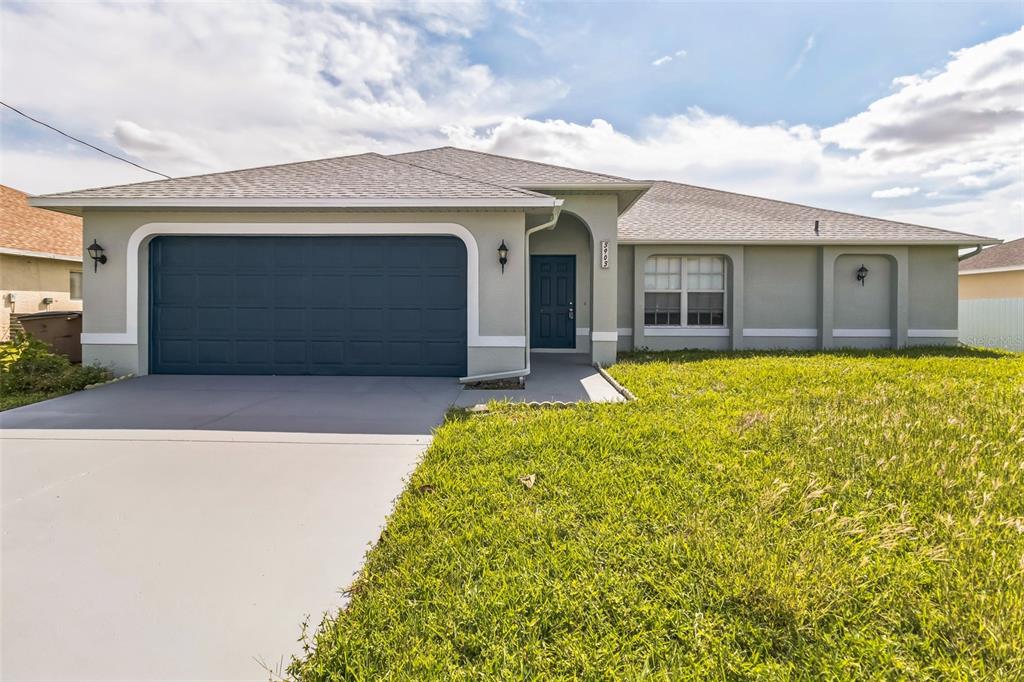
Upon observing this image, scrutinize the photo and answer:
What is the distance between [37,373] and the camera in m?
7.31

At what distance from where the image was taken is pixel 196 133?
597 inches

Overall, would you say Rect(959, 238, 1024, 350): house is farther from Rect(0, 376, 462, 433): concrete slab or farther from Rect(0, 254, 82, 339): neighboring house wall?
Rect(0, 254, 82, 339): neighboring house wall

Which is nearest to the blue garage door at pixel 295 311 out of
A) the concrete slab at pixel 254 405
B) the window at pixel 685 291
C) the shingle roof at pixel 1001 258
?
the concrete slab at pixel 254 405

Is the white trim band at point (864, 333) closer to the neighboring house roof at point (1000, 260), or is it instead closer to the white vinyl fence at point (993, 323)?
the white vinyl fence at point (993, 323)

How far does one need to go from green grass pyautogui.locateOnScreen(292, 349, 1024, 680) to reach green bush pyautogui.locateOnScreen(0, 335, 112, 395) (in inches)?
268

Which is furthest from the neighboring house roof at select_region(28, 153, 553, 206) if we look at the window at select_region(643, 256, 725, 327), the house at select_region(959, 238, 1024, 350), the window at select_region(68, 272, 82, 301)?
the house at select_region(959, 238, 1024, 350)

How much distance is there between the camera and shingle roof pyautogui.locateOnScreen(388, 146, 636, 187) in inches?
380

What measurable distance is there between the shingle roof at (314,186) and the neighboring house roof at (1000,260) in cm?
2071

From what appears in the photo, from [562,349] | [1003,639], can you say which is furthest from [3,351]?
[1003,639]

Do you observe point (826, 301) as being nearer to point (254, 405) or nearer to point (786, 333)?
point (786, 333)

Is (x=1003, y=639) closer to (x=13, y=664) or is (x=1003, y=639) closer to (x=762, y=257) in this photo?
(x=13, y=664)

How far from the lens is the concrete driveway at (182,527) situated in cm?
213

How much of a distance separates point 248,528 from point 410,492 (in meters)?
1.12

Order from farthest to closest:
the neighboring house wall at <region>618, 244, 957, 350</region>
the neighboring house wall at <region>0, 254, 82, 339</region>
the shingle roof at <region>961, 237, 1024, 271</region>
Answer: the shingle roof at <region>961, 237, 1024, 271</region>
the neighboring house wall at <region>0, 254, 82, 339</region>
the neighboring house wall at <region>618, 244, 957, 350</region>
